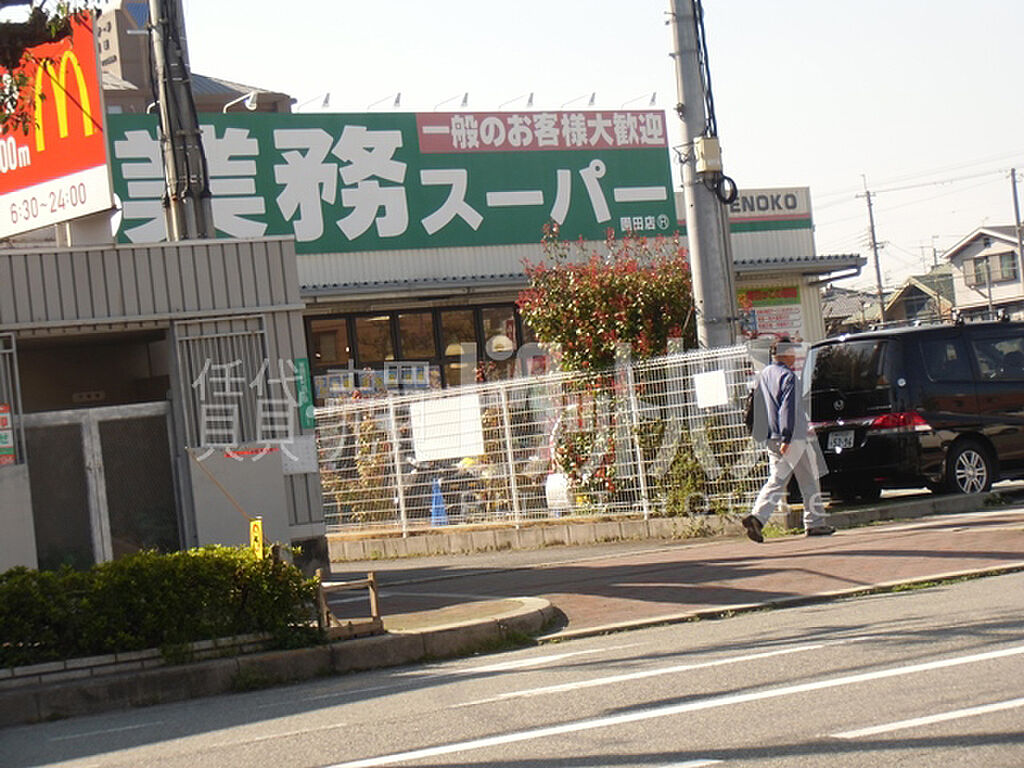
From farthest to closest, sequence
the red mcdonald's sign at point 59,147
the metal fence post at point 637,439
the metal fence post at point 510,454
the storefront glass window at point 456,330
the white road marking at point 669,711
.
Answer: the storefront glass window at point 456,330, the metal fence post at point 510,454, the metal fence post at point 637,439, the red mcdonald's sign at point 59,147, the white road marking at point 669,711

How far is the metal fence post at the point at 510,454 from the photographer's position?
17828mm

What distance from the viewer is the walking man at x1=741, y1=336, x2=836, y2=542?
13.5 meters

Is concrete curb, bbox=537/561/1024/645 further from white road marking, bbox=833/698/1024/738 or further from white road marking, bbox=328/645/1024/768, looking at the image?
white road marking, bbox=833/698/1024/738

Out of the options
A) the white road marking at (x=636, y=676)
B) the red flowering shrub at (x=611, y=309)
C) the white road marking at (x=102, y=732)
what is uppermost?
the red flowering shrub at (x=611, y=309)

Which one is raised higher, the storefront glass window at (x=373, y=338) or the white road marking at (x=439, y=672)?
the storefront glass window at (x=373, y=338)

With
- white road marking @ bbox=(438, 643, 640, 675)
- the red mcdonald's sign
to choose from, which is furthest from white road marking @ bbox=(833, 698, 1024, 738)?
the red mcdonald's sign

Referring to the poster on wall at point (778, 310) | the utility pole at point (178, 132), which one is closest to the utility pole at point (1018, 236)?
the poster on wall at point (778, 310)

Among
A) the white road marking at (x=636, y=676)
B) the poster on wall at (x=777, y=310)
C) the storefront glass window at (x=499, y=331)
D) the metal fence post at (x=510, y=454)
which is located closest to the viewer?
the white road marking at (x=636, y=676)

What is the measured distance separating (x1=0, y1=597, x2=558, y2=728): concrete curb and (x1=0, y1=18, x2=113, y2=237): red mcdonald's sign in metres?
5.71

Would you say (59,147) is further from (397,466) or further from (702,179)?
(397,466)

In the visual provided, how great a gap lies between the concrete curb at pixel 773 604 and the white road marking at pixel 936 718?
13.3 ft

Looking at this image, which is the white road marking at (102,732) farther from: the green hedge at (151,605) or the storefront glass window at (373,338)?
the storefront glass window at (373,338)

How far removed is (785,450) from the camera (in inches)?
531

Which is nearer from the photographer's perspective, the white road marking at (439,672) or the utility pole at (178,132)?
the white road marking at (439,672)
